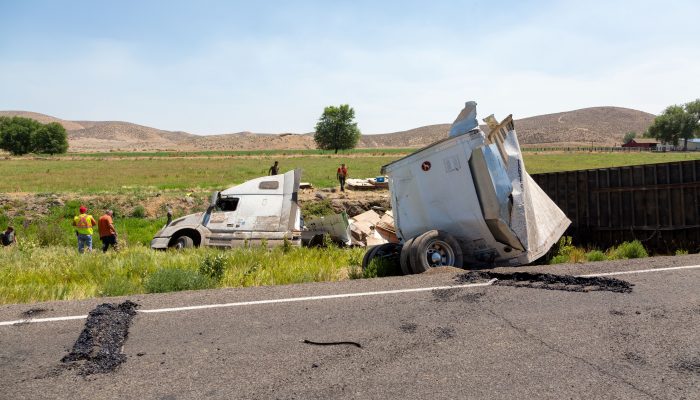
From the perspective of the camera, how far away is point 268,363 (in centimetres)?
438

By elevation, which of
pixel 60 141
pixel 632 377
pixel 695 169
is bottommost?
pixel 632 377

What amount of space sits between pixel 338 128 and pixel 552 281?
4308 inches

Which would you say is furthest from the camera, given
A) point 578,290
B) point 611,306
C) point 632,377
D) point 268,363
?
point 578,290

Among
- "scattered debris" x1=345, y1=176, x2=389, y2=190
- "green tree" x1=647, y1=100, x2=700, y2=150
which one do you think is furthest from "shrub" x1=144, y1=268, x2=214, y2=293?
"green tree" x1=647, y1=100, x2=700, y2=150

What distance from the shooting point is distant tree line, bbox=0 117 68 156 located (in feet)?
374

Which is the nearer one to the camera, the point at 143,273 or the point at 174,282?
the point at 174,282

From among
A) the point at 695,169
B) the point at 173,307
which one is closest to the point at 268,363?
the point at 173,307

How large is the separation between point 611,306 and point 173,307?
458 cm

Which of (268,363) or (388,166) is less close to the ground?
(388,166)

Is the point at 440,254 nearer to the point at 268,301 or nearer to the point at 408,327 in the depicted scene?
the point at 268,301

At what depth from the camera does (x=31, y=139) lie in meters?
115

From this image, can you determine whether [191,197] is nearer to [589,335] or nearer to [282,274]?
[282,274]

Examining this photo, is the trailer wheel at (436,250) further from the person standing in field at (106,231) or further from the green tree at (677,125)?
the green tree at (677,125)

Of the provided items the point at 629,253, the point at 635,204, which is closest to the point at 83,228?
the point at 629,253
